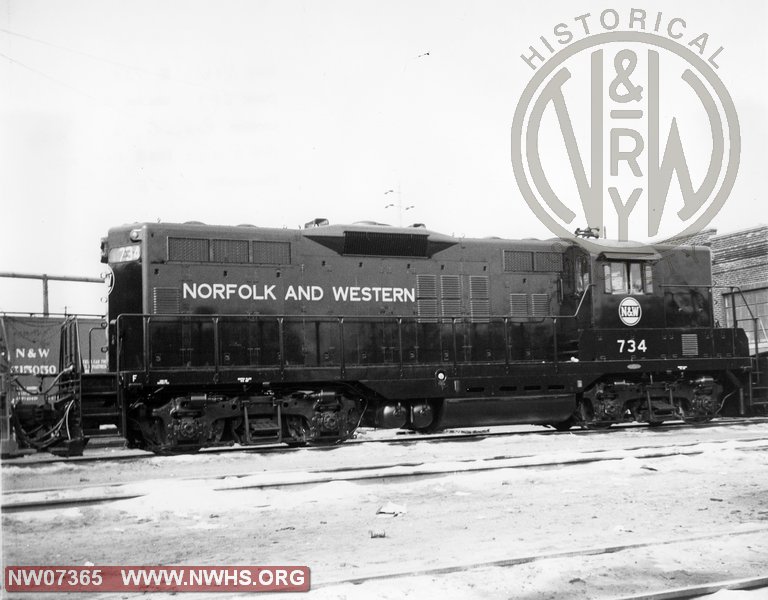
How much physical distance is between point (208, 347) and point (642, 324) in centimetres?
794

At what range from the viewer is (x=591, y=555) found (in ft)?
17.4

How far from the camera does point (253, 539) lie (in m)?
6.09

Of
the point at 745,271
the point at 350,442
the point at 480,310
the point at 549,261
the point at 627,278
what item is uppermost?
the point at 745,271

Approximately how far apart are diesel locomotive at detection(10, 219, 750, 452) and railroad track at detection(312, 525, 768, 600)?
6.80 metres

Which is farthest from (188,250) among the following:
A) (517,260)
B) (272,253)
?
→ (517,260)

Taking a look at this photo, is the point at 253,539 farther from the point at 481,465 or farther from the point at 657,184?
the point at 657,184

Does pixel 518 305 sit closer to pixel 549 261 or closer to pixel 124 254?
pixel 549 261

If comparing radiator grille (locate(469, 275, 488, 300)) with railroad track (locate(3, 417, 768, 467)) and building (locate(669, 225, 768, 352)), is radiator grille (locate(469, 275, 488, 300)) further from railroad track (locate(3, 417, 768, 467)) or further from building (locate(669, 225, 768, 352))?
building (locate(669, 225, 768, 352))

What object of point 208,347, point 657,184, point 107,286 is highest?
point 657,184

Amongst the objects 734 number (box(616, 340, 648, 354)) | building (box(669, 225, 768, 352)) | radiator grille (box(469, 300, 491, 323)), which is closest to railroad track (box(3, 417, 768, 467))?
734 number (box(616, 340, 648, 354))

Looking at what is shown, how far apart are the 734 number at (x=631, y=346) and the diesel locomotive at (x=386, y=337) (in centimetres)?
2

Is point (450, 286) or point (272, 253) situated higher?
point (272, 253)

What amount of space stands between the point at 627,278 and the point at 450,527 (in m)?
9.18

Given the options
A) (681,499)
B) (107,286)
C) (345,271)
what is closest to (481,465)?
(681,499)
